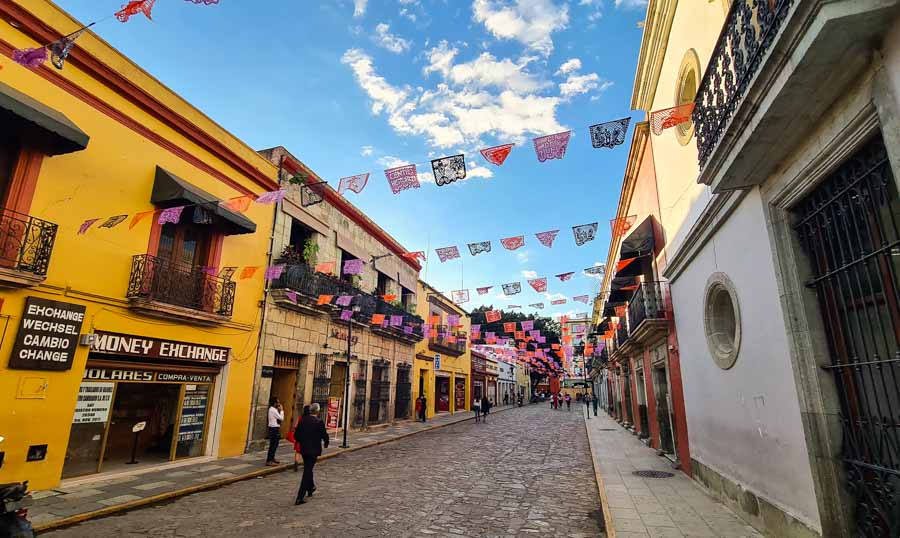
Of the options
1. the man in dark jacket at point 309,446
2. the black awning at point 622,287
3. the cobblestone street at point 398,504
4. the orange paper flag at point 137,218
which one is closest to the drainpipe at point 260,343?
the cobblestone street at point 398,504

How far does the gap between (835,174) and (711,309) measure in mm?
3717

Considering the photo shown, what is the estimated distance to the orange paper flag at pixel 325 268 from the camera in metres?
15.4

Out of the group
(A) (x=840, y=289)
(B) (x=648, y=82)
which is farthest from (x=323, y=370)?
(A) (x=840, y=289)

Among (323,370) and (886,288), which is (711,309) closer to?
(886,288)

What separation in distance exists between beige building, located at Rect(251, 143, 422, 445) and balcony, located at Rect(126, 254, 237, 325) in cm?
Result: 201

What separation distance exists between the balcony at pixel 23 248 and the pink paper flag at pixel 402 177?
595 cm

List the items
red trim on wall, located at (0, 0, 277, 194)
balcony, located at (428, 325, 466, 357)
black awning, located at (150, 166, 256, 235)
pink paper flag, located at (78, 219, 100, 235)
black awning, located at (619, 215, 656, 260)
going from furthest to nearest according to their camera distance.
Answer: balcony, located at (428, 325, 466, 357) < black awning, located at (619, 215, 656, 260) < black awning, located at (150, 166, 256, 235) < pink paper flag, located at (78, 219, 100, 235) < red trim on wall, located at (0, 0, 277, 194)

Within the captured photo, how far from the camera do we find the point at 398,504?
7305mm

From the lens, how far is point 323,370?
1545cm

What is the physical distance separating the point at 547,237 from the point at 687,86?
406 centimetres

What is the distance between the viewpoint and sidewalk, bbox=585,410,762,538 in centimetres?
593

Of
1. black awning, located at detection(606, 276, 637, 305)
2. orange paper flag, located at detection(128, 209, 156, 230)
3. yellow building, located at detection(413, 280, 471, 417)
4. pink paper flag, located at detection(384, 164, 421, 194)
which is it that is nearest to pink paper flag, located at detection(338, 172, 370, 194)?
pink paper flag, located at detection(384, 164, 421, 194)

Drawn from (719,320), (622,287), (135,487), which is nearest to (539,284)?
(622,287)

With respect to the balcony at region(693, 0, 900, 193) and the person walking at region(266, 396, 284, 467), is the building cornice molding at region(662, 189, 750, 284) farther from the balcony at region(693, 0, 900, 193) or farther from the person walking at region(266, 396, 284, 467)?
the person walking at region(266, 396, 284, 467)
